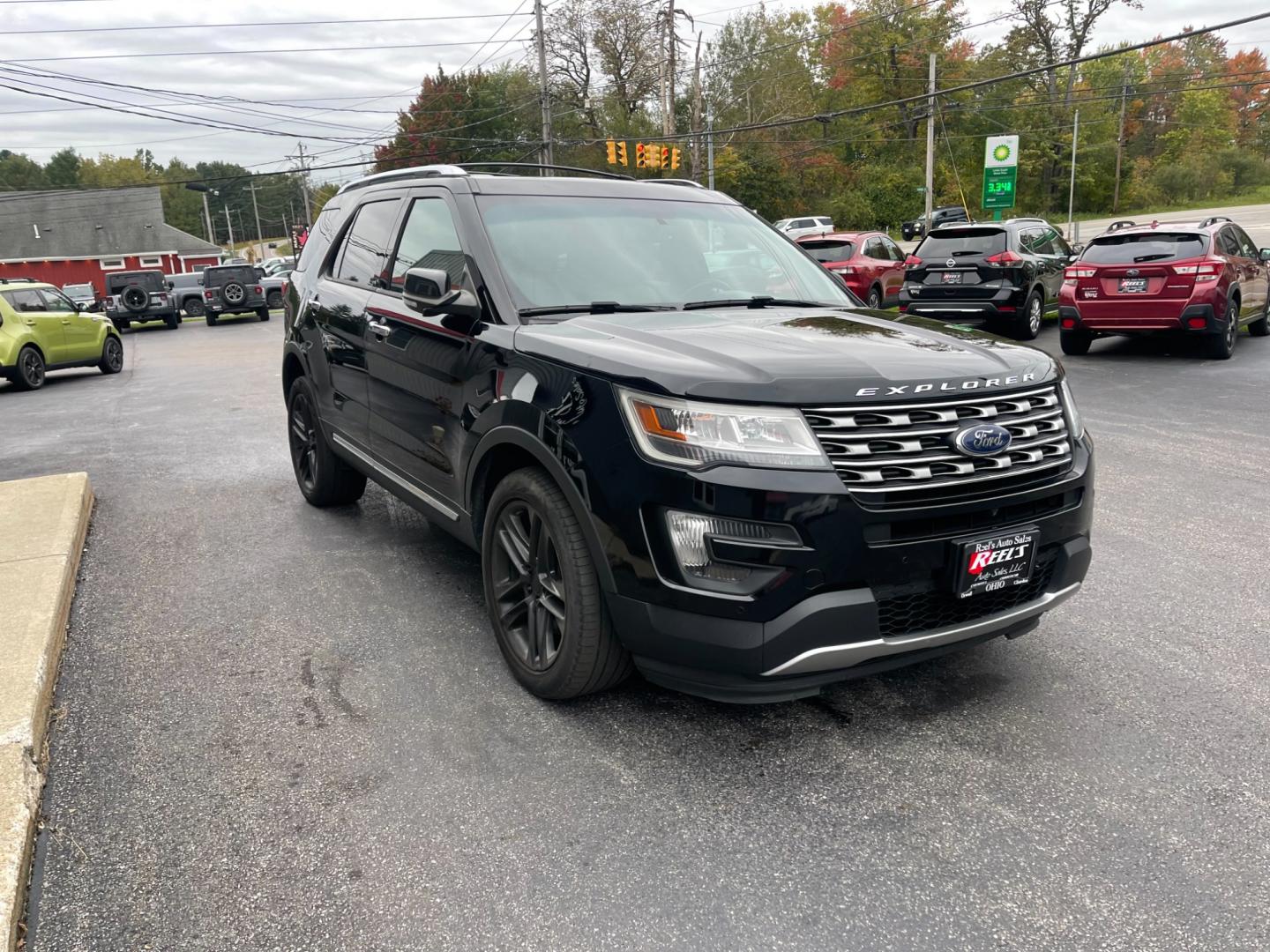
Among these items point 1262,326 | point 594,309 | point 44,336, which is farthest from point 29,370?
point 1262,326

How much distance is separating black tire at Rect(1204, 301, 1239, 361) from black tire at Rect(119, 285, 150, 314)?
26929mm

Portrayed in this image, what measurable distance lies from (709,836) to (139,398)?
12369 mm

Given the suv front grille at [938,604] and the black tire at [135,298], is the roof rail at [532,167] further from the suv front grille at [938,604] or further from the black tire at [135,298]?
the black tire at [135,298]

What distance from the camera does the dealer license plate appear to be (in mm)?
2840

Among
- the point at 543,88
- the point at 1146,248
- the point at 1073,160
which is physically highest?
the point at 543,88

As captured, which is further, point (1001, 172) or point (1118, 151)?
point (1118, 151)

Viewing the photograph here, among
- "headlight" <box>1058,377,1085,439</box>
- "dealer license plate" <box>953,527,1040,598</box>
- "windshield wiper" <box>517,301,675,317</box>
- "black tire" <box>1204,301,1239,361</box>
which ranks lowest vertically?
"black tire" <box>1204,301,1239,361</box>

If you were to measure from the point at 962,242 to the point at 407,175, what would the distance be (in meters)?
11.7

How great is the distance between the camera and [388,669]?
149 inches

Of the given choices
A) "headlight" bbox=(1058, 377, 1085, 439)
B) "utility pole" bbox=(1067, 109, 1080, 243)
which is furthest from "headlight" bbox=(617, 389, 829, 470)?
"utility pole" bbox=(1067, 109, 1080, 243)

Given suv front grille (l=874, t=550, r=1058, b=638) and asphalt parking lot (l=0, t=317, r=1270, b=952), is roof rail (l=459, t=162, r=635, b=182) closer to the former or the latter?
asphalt parking lot (l=0, t=317, r=1270, b=952)

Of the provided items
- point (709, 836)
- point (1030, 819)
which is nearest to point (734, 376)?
point (709, 836)

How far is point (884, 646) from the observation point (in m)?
2.78

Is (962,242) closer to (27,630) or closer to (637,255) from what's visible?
(637,255)
